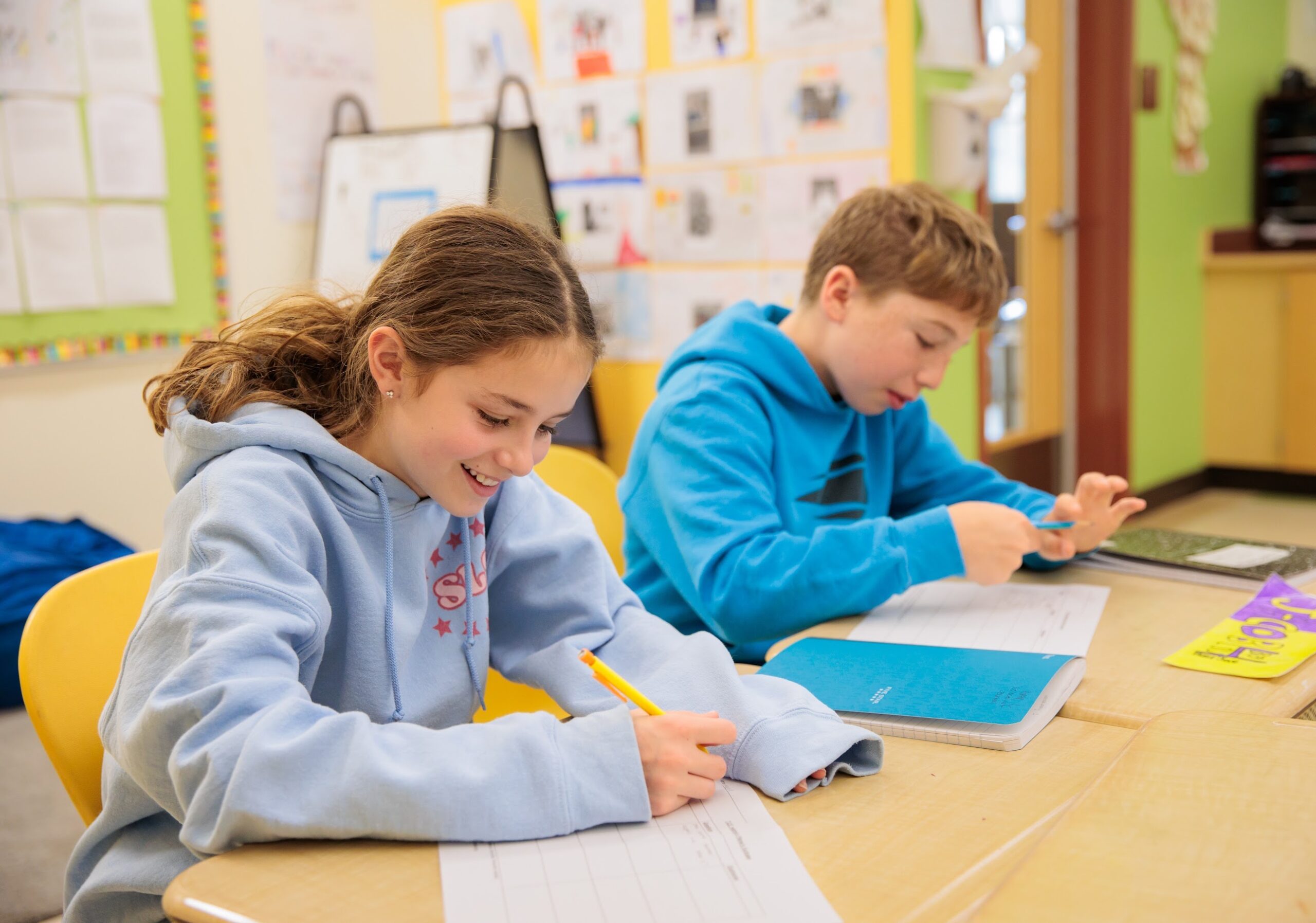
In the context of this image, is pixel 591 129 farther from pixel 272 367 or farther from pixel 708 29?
pixel 272 367

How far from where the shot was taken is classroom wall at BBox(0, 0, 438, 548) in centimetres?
276

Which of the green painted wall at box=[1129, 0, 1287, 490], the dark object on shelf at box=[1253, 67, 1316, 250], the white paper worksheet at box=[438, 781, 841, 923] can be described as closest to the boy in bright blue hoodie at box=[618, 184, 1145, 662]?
the white paper worksheet at box=[438, 781, 841, 923]

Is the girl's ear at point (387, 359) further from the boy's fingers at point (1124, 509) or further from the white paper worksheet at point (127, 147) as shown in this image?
the white paper worksheet at point (127, 147)

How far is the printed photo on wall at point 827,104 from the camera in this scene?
2.76 metres

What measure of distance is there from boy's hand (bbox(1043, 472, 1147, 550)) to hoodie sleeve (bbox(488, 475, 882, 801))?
0.54 m

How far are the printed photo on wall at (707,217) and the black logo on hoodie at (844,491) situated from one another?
5.19ft

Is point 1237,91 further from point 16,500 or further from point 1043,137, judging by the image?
point 16,500

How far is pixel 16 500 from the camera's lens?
8.99 ft

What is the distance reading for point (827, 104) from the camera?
2.85 metres

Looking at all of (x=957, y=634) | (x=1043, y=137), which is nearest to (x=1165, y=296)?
(x=1043, y=137)

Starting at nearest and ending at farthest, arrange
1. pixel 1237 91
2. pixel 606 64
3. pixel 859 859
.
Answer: pixel 859 859
pixel 606 64
pixel 1237 91

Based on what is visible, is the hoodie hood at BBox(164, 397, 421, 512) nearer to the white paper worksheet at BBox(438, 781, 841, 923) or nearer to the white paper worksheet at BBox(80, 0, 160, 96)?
the white paper worksheet at BBox(438, 781, 841, 923)

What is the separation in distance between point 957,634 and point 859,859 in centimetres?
47

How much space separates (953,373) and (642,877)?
Answer: 2.34 m
